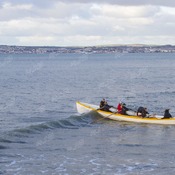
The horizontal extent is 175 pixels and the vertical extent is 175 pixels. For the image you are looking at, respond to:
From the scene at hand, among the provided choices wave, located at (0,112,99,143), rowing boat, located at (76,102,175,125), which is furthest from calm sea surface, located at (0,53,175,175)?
rowing boat, located at (76,102,175,125)

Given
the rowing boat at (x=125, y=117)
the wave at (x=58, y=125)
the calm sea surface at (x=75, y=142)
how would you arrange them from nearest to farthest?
the calm sea surface at (x=75, y=142)
the wave at (x=58, y=125)
the rowing boat at (x=125, y=117)

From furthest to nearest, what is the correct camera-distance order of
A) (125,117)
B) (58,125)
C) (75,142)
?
(125,117) < (58,125) < (75,142)

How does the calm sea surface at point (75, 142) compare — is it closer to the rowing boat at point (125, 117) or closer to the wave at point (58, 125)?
the wave at point (58, 125)

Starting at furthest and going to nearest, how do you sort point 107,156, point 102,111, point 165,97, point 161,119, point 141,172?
point 165,97 → point 102,111 → point 161,119 → point 107,156 → point 141,172

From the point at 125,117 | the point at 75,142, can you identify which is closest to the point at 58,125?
the point at 125,117

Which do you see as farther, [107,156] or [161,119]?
[161,119]

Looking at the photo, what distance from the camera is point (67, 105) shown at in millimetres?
50781

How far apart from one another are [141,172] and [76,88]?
48189 millimetres

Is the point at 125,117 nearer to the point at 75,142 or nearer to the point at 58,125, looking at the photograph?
the point at 58,125

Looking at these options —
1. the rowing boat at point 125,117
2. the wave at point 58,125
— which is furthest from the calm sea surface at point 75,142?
the rowing boat at point 125,117

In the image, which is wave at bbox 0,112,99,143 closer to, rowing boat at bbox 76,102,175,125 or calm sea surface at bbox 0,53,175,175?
calm sea surface at bbox 0,53,175,175

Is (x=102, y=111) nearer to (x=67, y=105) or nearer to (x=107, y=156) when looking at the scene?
(x=67, y=105)

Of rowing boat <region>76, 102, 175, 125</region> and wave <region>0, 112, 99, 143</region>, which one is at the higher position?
rowing boat <region>76, 102, 175, 125</region>

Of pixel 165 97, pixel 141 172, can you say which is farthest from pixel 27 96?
pixel 141 172
